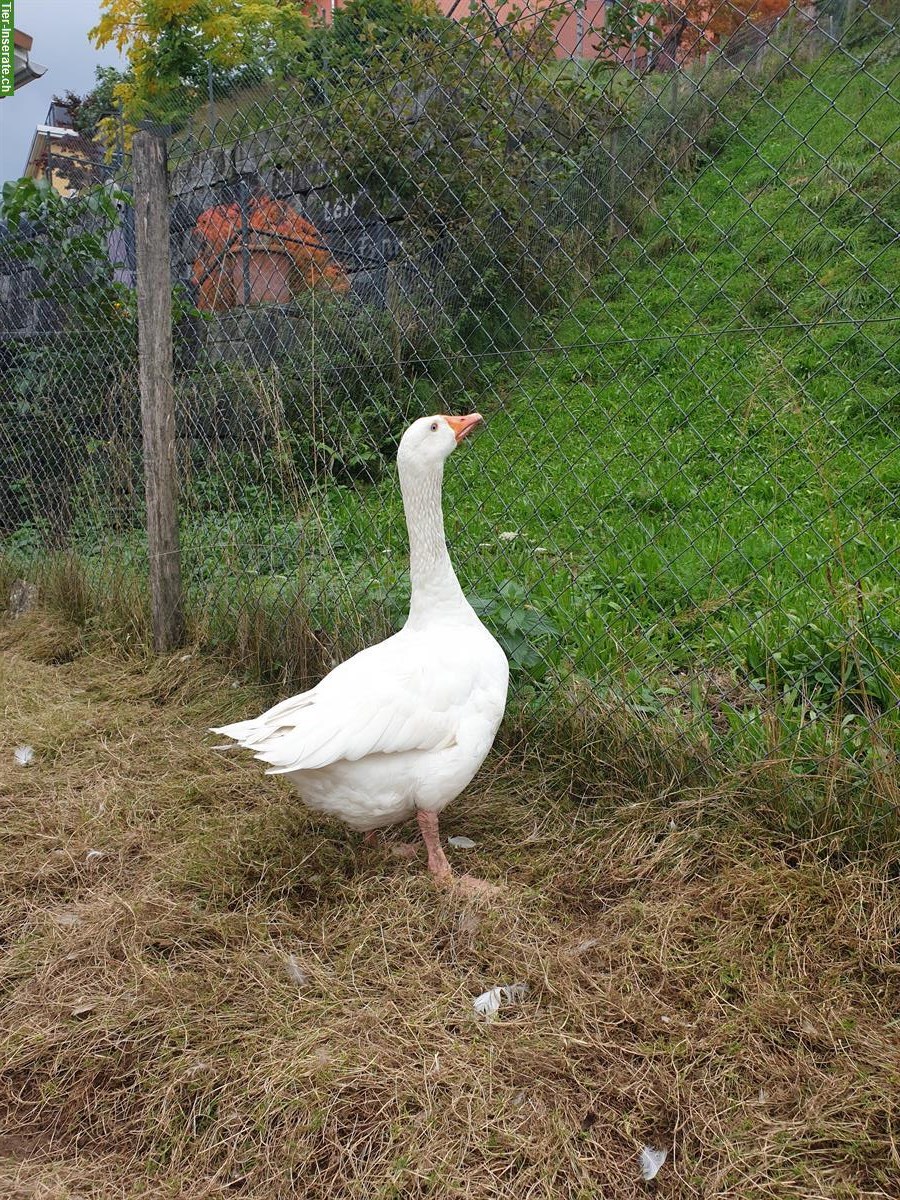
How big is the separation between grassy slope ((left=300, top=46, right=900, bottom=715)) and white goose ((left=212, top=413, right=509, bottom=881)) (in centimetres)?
71

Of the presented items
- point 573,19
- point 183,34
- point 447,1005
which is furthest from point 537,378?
point 183,34

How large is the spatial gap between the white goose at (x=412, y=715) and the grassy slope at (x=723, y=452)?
0.71 metres

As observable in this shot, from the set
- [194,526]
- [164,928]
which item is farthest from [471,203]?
[164,928]

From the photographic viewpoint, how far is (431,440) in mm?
2748

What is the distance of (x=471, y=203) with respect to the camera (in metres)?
4.10

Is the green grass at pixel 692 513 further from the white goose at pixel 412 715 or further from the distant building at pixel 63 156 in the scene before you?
the distant building at pixel 63 156

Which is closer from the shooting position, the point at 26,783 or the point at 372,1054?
the point at 372,1054

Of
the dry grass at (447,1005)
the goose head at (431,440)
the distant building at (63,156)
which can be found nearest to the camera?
the dry grass at (447,1005)

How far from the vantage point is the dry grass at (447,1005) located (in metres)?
1.70

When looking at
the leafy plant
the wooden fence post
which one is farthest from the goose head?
the wooden fence post

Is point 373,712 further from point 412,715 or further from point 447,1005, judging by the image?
point 447,1005

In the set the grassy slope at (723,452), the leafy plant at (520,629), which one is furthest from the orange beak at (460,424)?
the leafy plant at (520,629)

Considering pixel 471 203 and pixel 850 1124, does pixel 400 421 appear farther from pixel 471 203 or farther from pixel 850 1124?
pixel 850 1124

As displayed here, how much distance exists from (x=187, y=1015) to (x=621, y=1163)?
40.6 inches
